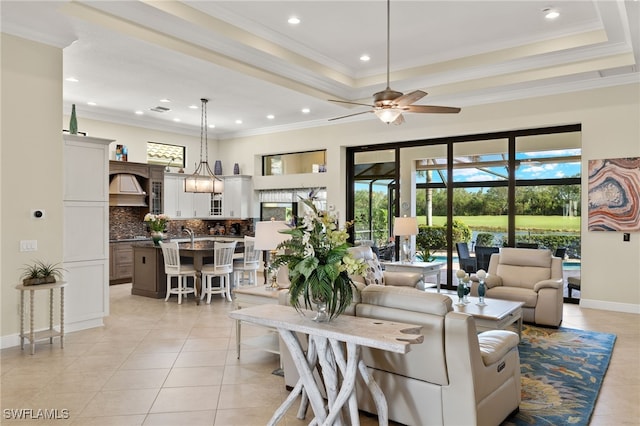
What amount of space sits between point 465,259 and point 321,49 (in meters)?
4.22

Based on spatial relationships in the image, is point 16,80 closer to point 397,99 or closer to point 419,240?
point 397,99

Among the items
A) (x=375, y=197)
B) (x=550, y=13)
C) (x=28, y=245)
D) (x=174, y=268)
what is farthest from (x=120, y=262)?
(x=550, y=13)

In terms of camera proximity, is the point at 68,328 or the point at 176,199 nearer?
the point at 68,328

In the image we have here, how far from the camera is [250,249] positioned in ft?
25.3

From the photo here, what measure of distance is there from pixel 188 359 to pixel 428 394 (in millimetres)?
2511

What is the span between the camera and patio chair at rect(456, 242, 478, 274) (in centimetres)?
787

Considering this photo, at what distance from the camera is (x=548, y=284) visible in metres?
5.62

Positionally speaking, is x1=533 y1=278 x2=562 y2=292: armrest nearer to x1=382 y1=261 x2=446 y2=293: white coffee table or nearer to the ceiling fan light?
x1=382 y1=261 x2=446 y2=293: white coffee table

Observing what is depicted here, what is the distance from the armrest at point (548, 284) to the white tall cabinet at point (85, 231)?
5319 millimetres

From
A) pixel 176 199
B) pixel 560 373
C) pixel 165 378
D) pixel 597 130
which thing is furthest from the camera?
pixel 176 199

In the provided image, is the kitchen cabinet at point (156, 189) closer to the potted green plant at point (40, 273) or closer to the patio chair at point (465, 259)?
the potted green plant at point (40, 273)

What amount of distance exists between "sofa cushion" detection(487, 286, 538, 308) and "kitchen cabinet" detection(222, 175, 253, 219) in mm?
6168

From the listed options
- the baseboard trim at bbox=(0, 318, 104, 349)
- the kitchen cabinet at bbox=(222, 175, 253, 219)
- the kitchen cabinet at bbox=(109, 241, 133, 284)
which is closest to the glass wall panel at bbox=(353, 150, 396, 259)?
the kitchen cabinet at bbox=(222, 175, 253, 219)

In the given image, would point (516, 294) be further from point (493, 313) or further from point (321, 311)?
point (321, 311)
